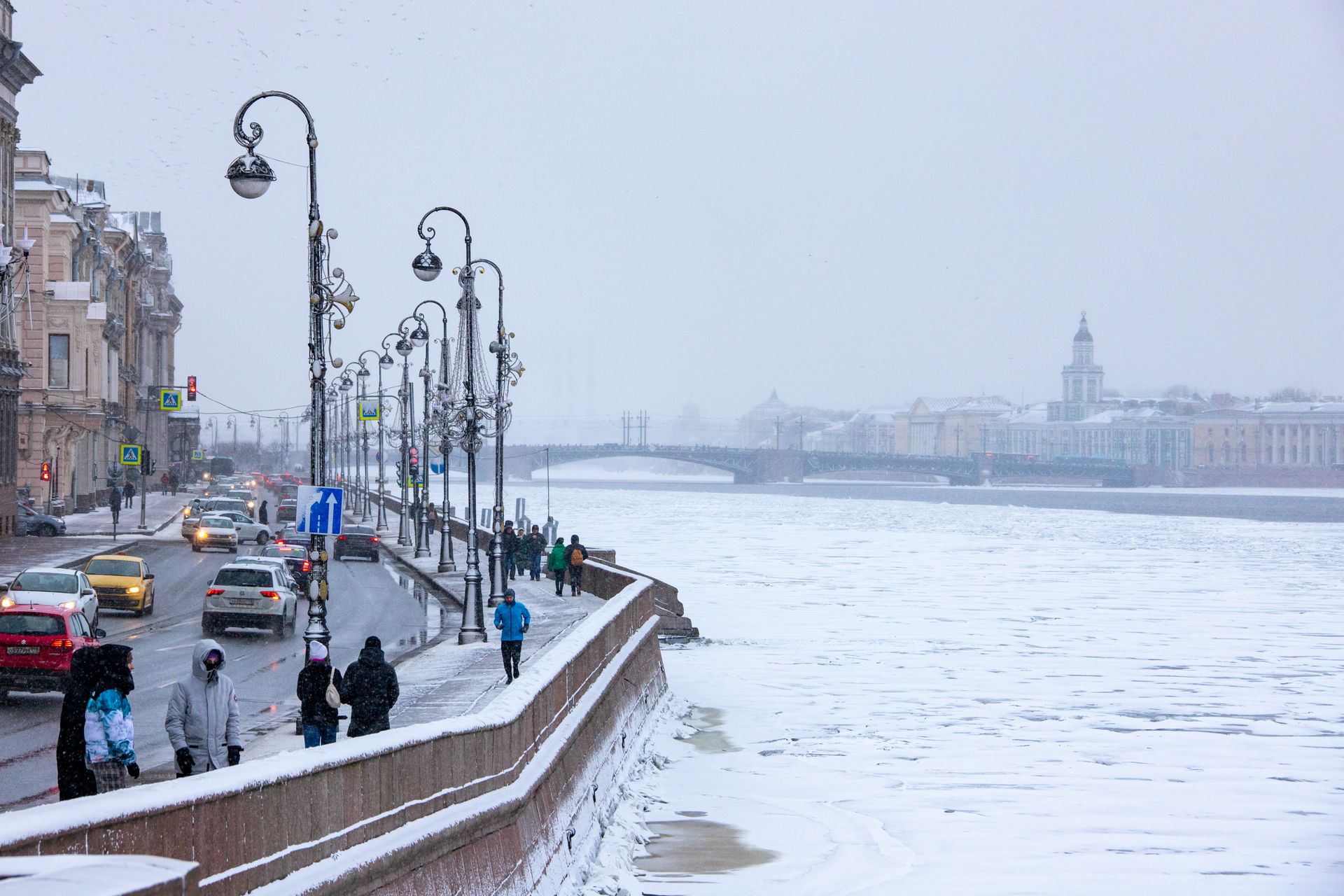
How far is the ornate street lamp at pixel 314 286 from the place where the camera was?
1958cm

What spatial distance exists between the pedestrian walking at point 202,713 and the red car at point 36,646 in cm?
955

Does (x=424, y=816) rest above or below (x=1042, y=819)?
above

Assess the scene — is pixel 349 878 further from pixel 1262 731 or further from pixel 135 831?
pixel 1262 731

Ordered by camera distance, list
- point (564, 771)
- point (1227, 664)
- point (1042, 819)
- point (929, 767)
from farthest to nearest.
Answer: point (1227, 664), point (929, 767), point (1042, 819), point (564, 771)

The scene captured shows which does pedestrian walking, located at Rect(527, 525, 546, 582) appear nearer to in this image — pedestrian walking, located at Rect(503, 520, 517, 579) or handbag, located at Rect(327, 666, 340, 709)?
pedestrian walking, located at Rect(503, 520, 517, 579)

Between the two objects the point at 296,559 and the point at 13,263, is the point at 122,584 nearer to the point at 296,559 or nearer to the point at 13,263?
the point at 296,559

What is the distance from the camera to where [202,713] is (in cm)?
1240

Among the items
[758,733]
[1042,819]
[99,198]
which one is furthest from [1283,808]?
[99,198]

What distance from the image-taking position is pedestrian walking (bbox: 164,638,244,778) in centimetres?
1223

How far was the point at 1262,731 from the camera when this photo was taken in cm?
2561

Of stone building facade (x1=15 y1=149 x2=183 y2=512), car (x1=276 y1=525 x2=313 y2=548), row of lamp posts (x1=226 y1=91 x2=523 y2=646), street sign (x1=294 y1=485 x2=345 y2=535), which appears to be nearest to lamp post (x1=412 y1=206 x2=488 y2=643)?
row of lamp posts (x1=226 y1=91 x2=523 y2=646)

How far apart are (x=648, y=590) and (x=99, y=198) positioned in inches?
2947

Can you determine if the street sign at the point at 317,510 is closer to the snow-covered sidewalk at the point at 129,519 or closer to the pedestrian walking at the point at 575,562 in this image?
Answer: the pedestrian walking at the point at 575,562

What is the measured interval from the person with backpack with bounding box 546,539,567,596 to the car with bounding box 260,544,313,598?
243 inches
